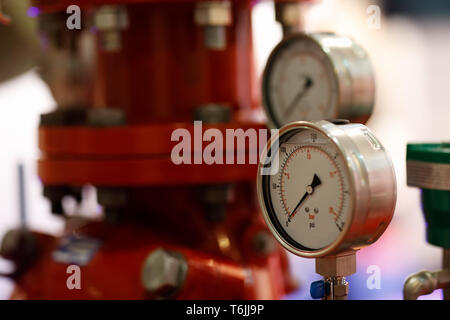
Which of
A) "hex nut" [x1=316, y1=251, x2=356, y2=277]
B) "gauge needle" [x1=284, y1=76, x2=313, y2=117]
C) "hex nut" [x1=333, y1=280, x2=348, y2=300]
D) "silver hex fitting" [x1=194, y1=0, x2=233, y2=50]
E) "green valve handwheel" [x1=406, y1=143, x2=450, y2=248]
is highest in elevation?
"silver hex fitting" [x1=194, y1=0, x2=233, y2=50]

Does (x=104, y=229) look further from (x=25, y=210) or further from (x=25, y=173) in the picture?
(x=25, y=173)

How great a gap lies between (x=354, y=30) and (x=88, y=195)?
1.06 m

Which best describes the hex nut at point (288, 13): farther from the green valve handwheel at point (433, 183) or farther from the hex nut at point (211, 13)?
the green valve handwheel at point (433, 183)

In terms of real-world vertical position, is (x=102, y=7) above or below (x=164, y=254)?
above

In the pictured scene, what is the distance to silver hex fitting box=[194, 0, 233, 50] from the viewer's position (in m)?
1.15

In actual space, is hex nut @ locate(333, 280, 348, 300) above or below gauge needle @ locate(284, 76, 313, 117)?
below

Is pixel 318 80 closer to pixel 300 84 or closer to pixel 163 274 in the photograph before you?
pixel 300 84

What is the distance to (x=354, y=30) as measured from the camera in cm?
219

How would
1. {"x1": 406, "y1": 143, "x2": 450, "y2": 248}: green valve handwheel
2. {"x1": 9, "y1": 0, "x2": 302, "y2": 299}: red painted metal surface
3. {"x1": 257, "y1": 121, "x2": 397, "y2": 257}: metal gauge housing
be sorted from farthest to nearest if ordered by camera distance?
{"x1": 9, "y1": 0, "x2": 302, "y2": 299}: red painted metal surface, {"x1": 406, "y1": 143, "x2": 450, "y2": 248}: green valve handwheel, {"x1": 257, "y1": 121, "x2": 397, "y2": 257}: metal gauge housing

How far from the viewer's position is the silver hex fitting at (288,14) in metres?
1.24

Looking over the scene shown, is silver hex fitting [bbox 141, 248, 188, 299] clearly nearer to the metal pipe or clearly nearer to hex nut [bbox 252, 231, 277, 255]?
hex nut [bbox 252, 231, 277, 255]

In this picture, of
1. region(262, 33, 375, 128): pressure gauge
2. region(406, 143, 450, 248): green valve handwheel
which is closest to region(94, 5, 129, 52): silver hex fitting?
region(262, 33, 375, 128): pressure gauge

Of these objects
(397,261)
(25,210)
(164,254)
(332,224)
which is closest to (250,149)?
(164,254)

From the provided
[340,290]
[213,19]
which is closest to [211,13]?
→ [213,19]
